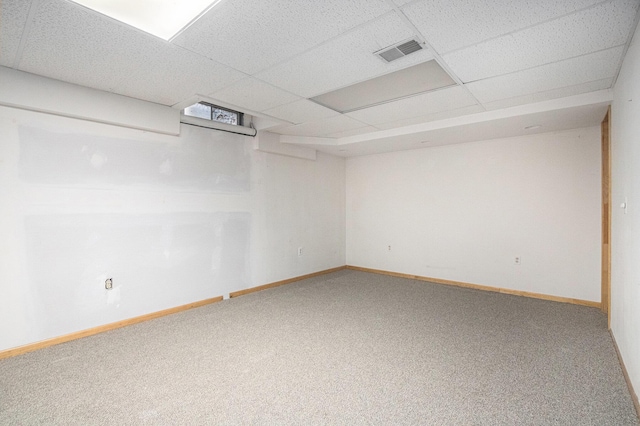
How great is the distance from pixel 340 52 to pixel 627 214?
231 centimetres

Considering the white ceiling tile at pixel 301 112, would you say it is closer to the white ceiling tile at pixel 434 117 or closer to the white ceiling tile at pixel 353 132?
the white ceiling tile at pixel 353 132

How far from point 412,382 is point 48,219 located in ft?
10.8

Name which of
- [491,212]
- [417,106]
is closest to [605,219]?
[491,212]

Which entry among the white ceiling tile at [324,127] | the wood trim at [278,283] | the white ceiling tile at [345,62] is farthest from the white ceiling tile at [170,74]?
the wood trim at [278,283]

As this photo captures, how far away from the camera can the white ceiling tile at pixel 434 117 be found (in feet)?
11.4

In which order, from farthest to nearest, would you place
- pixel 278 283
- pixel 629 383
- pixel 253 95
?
pixel 278 283 < pixel 253 95 < pixel 629 383

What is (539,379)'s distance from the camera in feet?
7.06

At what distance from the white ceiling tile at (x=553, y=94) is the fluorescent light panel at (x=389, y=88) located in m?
0.83

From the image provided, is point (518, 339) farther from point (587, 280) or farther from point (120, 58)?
point (120, 58)

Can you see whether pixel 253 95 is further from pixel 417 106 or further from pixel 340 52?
pixel 417 106

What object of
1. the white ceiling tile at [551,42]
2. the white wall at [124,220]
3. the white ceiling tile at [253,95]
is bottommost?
the white wall at [124,220]

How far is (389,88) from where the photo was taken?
2.95 meters

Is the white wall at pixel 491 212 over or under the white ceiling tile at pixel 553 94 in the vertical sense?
under

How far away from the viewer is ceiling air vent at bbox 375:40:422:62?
7.00ft
